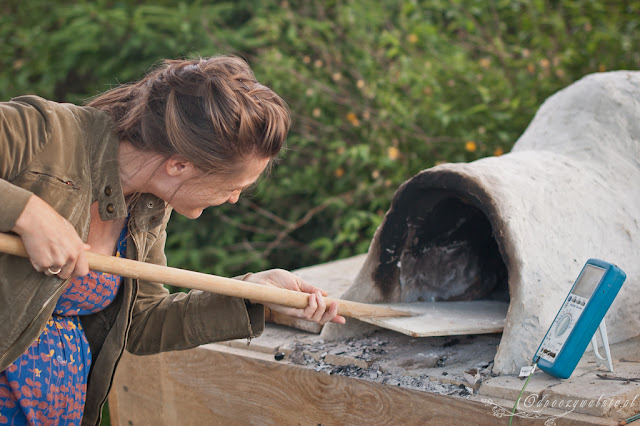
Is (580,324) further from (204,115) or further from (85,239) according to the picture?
(85,239)

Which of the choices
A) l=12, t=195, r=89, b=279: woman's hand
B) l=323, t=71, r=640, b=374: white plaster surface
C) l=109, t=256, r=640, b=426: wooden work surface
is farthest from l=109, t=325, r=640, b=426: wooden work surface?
l=12, t=195, r=89, b=279: woman's hand

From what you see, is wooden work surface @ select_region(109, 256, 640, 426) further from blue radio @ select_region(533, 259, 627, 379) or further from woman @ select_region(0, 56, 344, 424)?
woman @ select_region(0, 56, 344, 424)

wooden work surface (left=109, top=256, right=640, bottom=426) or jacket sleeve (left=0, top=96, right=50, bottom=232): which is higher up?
jacket sleeve (left=0, top=96, right=50, bottom=232)

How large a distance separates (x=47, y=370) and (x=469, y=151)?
9.30 feet

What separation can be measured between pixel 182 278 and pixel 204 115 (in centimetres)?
39

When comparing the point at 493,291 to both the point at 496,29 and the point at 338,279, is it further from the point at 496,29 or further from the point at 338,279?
the point at 496,29

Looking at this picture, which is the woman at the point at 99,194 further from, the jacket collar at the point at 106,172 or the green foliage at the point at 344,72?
the green foliage at the point at 344,72

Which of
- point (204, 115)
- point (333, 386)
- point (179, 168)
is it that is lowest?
point (333, 386)

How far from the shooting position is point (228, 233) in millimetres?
4699

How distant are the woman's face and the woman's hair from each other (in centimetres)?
3

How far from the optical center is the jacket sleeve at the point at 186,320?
1938 mm

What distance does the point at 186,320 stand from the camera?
1.96 meters

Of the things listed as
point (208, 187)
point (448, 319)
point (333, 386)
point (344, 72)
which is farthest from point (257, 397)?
point (344, 72)

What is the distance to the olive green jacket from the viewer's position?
57.8 inches
